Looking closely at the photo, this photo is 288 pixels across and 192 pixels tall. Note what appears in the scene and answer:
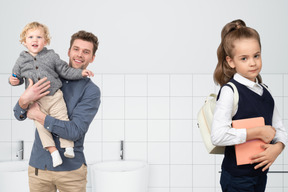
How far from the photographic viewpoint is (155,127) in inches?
109

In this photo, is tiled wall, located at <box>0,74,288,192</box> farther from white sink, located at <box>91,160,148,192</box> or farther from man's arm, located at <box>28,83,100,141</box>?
man's arm, located at <box>28,83,100,141</box>

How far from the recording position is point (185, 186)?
277 cm

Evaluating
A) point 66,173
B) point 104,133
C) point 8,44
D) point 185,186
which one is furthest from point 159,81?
point 66,173

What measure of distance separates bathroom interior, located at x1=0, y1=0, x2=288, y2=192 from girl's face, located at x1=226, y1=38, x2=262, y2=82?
1503 millimetres

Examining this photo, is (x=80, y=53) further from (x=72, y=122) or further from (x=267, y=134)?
(x=267, y=134)

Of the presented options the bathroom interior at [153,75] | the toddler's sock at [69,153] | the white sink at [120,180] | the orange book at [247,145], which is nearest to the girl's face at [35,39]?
the toddler's sock at [69,153]

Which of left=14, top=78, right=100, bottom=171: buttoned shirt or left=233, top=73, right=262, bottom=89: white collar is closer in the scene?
left=233, top=73, right=262, bottom=89: white collar

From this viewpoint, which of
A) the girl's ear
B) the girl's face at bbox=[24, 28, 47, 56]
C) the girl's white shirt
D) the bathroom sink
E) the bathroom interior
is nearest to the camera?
the girl's white shirt

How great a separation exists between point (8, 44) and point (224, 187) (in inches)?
87.9

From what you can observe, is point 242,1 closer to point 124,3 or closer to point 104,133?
point 124,3

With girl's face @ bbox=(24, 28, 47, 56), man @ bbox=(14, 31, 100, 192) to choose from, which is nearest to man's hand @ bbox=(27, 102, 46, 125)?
man @ bbox=(14, 31, 100, 192)

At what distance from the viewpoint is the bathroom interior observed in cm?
275

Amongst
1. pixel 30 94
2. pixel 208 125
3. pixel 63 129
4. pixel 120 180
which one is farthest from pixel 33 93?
pixel 120 180

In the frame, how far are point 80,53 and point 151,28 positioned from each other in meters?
1.35
